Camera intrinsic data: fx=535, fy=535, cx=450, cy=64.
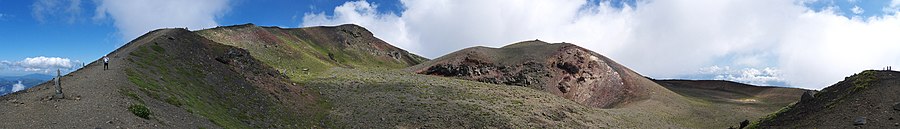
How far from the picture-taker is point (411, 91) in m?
64.0

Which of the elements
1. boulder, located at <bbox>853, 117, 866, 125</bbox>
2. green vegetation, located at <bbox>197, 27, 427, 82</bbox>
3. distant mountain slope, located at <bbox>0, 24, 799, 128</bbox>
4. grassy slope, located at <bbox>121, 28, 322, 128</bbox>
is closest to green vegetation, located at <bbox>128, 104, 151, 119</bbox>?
distant mountain slope, located at <bbox>0, 24, 799, 128</bbox>

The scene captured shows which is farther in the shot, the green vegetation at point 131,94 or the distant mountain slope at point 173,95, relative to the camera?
the green vegetation at point 131,94

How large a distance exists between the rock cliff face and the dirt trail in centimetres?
5960

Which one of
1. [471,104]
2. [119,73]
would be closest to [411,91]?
[471,104]

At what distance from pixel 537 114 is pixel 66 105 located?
1744 inches

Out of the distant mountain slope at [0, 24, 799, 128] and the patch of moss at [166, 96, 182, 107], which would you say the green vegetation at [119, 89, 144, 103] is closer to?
the distant mountain slope at [0, 24, 799, 128]

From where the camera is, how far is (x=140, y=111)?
25.9 m

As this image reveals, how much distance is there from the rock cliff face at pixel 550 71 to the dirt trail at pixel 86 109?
196 ft

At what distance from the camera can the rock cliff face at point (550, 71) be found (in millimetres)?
88250

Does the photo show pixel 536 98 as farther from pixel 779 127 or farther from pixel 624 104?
pixel 779 127

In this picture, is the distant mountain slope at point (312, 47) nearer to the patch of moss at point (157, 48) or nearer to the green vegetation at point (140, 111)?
the patch of moss at point (157, 48)

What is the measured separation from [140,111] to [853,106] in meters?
47.8

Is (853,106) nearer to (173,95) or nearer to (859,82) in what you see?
(859,82)

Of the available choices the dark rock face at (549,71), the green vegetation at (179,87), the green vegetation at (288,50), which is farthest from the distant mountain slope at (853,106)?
the green vegetation at (288,50)
